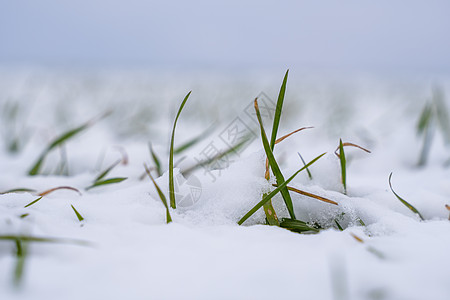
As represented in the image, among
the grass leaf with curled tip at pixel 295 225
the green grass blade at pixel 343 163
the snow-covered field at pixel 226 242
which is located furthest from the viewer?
the green grass blade at pixel 343 163

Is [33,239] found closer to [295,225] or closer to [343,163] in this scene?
[295,225]

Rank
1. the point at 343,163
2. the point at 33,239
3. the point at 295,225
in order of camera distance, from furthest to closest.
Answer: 1. the point at 343,163
2. the point at 295,225
3. the point at 33,239

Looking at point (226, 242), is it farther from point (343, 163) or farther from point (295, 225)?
point (343, 163)

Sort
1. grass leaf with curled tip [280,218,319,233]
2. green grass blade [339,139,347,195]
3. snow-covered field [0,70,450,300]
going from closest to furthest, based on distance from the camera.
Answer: snow-covered field [0,70,450,300]
grass leaf with curled tip [280,218,319,233]
green grass blade [339,139,347,195]

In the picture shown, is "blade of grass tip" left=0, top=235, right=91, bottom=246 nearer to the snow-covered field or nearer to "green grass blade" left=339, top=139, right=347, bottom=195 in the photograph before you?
the snow-covered field

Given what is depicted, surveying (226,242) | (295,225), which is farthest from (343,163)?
(226,242)

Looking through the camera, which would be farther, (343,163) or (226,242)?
(343,163)

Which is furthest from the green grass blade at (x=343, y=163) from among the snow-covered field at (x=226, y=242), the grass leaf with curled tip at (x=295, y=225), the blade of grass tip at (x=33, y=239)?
the blade of grass tip at (x=33, y=239)

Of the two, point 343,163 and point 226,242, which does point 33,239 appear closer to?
point 226,242

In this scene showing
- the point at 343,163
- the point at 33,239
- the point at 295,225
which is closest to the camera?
the point at 33,239

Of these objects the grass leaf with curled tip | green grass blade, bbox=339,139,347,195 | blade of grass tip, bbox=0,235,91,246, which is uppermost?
green grass blade, bbox=339,139,347,195

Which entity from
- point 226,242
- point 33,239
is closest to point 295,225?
point 226,242

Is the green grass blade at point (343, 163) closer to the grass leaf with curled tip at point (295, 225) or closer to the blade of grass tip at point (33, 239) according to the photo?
the grass leaf with curled tip at point (295, 225)

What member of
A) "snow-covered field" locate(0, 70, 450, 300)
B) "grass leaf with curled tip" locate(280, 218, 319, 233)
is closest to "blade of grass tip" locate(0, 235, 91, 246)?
"snow-covered field" locate(0, 70, 450, 300)
